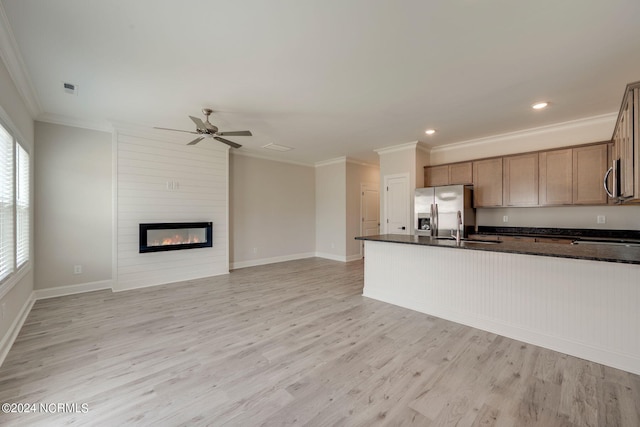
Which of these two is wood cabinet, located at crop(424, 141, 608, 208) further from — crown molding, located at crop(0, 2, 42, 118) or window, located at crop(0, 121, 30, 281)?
window, located at crop(0, 121, 30, 281)

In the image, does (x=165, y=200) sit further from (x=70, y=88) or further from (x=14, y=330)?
(x=14, y=330)

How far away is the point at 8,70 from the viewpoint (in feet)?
8.58

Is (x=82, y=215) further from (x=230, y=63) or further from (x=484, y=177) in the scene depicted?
(x=484, y=177)

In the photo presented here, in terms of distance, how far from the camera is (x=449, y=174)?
5.38m

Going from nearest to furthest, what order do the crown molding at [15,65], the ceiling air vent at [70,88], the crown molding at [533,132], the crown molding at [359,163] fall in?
the crown molding at [15,65], the ceiling air vent at [70,88], the crown molding at [533,132], the crown molding at [359,163]

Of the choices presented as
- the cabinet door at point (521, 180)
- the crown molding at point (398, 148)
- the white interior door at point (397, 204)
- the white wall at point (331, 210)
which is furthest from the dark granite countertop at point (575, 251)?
the white wall at point (331, 210)

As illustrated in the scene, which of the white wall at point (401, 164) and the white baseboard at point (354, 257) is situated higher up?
the white wall at point (401, 164)

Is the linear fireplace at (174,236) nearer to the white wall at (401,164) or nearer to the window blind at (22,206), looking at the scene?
the window blind at (22,206)

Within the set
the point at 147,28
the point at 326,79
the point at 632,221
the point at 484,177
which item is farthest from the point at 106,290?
the point at 632,221

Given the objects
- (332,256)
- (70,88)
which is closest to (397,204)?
(332,256)

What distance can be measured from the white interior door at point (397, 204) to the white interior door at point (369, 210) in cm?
140

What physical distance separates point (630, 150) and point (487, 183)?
7.88ft

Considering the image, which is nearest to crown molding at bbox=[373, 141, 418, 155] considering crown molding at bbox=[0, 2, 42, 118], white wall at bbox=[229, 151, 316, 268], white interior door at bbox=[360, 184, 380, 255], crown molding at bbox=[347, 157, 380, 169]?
crown molding at bbox=[347, 157, 380, 169]

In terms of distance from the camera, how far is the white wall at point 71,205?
4.02 metres
